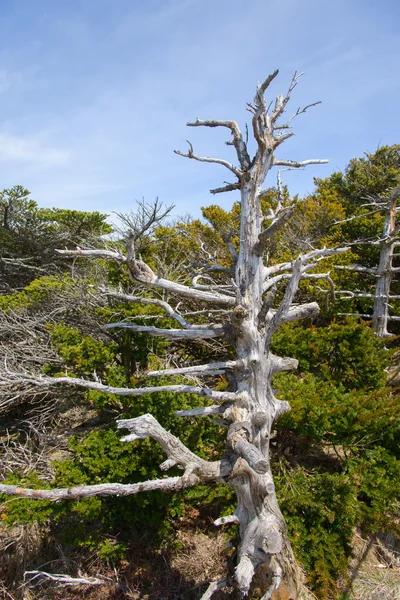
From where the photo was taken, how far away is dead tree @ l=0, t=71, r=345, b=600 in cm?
378

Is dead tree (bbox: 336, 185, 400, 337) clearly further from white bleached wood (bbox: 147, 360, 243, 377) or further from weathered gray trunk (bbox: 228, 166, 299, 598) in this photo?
white bleached wood (bbox: 147, 360, 243, 377)

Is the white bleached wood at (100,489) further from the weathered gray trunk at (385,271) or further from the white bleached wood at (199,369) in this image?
the weathered gray trunk at (385,271)

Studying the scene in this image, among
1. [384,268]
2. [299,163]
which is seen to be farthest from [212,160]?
[384,268]

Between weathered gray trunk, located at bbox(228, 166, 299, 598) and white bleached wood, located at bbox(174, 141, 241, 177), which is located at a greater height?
white bleached wood, located at bbox(174, 141, 241, 177)

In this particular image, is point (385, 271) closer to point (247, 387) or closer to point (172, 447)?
point (247, 387)

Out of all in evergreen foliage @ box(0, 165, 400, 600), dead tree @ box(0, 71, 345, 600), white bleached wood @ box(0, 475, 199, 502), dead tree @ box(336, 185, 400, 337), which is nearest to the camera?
white bleached wood @ box(0, 475, 199, 502)

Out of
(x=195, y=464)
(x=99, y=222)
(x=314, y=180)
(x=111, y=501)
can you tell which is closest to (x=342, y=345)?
(x=195, y=464)

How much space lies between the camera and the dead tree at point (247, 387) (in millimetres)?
3781

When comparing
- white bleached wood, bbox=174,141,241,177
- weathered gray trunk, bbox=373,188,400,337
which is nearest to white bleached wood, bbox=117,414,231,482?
white bleached wood, bbox=174,141,241,177

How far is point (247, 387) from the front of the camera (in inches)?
184

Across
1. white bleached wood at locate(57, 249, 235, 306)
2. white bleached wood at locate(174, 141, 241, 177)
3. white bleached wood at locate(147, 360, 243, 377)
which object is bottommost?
white bleached wood at locate(147, 360, 243, 377)

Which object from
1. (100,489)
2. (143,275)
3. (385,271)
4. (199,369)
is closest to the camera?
(100,489)

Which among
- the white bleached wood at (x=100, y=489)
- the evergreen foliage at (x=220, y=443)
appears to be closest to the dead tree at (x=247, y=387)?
the white bleached wood at (x=100, y=489)

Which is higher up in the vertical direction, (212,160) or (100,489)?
(212,160)
